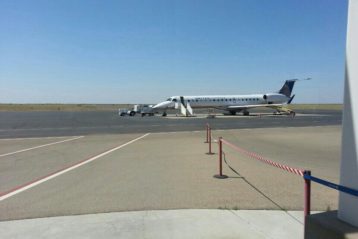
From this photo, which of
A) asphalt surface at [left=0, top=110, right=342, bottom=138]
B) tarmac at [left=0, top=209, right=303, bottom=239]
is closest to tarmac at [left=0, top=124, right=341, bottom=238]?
tarmac at [left=0, top=209, right=303, bottom=239]

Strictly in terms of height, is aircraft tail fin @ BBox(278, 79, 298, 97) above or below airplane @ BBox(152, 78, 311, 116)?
above

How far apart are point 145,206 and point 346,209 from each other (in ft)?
12.0

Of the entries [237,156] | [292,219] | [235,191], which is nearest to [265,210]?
[292,219]

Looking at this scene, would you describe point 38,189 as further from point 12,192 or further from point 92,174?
point 92,174

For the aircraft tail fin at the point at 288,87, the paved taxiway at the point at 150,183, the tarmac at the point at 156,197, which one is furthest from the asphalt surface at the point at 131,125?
the aircraft tail fin at the point at 288,87

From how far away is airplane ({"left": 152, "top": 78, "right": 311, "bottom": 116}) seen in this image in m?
55.0

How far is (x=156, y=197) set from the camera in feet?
22.9

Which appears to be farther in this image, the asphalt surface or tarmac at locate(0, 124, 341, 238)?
→ the asphalt surface

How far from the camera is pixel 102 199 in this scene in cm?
688

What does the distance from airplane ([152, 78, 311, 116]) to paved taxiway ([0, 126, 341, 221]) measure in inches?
1577

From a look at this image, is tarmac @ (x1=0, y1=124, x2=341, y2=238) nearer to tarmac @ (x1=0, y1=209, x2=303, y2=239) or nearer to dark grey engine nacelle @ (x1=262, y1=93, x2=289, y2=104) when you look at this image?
tarmac @ (x1=0, y1=209, x2=303, y2=239)

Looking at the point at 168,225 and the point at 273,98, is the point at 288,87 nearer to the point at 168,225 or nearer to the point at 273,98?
the point at 273,98

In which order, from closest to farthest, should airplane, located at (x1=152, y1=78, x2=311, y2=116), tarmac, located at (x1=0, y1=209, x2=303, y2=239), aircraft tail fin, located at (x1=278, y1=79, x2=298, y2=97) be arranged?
1. tarmac, located at (x1=0, y1=209, x2=303, y2=239)
2. airplane, located at (x1=152, y1=78, x2=311, y2=116)
3. aircraft tail fin, located at (x1=278, y1=79, x2=298, y2=97)

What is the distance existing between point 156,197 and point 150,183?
4.31 feet
